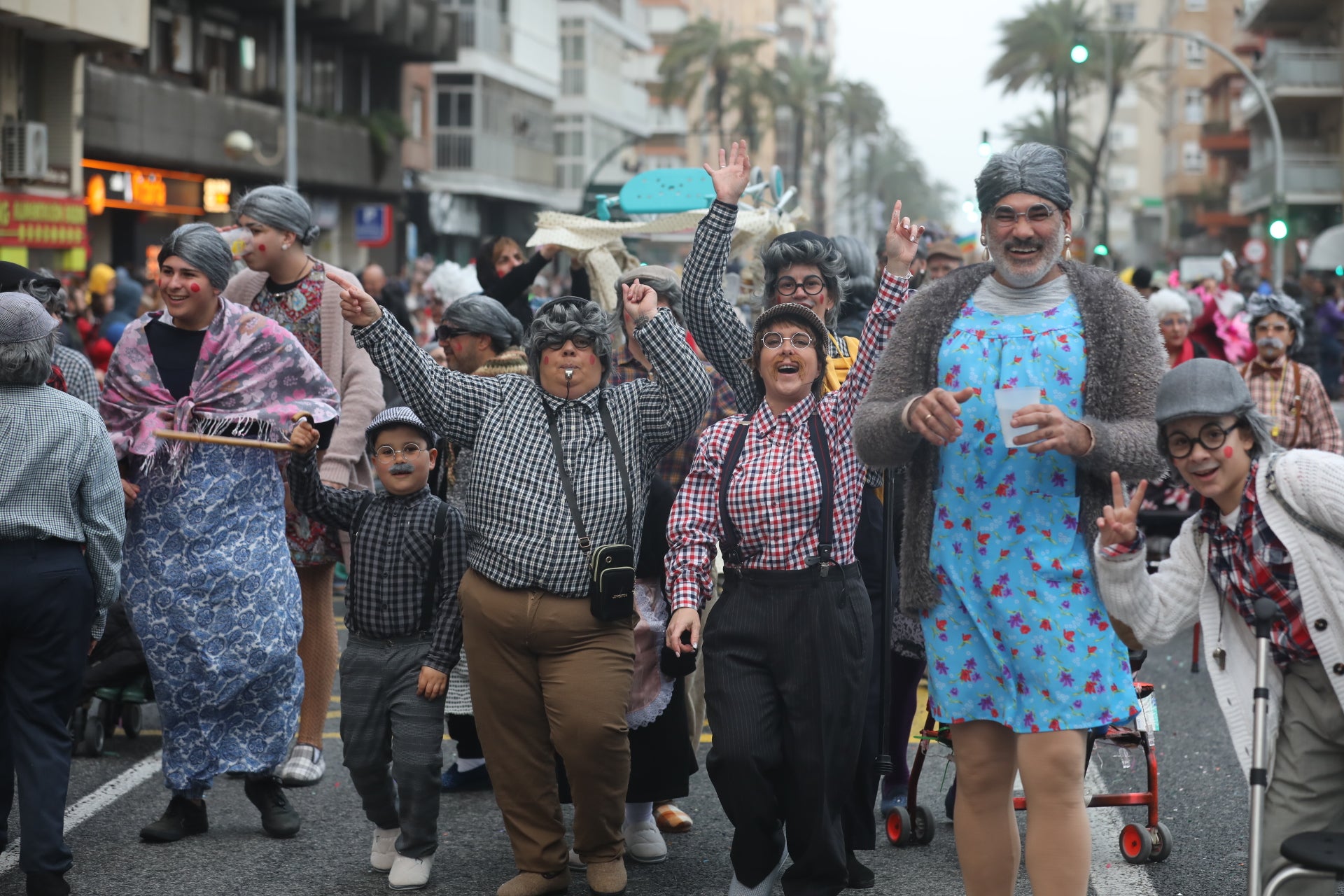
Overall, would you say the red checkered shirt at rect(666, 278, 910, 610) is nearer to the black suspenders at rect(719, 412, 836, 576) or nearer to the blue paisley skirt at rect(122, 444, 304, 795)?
the black suspenders at rect(719, 412, 836, 576)

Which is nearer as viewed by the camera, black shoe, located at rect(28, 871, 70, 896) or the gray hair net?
black shoe, located at rect(28, 871, 70, 896)

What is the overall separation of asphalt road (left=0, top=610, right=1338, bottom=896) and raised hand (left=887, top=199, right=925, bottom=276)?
2020 millimetres

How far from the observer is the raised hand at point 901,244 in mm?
5164

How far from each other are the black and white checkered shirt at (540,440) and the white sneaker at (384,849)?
1.09 meters

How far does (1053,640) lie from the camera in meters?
4.42

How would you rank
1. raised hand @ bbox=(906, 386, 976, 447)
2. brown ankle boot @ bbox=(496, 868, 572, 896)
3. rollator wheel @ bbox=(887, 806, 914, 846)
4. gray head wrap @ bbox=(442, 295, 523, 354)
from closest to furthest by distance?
1. raised hand @ bbox=(906, 386, 976, 447)
2. brown ankle boot @ bbox=(496, 868, 572, 896)
3. rollator wheel @ bbox=(887, 806, 914, 846)
4. gray head wrap @ bbox=(442, 295, 523, 354)

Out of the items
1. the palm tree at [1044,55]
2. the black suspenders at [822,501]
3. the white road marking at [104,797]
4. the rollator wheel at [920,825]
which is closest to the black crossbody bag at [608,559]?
the black suspenders at [822,501]

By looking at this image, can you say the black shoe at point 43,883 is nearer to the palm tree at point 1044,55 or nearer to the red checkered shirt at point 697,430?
the red checkered shirt at point 697,430

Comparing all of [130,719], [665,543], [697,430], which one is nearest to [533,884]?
[665,543]

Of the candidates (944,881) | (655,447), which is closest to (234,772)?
(655,447)

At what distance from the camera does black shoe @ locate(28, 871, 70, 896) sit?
5340 millimetres

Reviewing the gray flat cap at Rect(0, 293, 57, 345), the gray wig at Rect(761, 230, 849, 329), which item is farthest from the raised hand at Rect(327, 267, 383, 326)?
the gray wig at Rect(761, 230, 849, 329)

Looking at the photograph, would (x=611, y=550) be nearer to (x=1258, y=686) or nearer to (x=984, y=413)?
(x=984, y=413)

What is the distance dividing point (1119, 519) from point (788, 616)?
1223 mm
